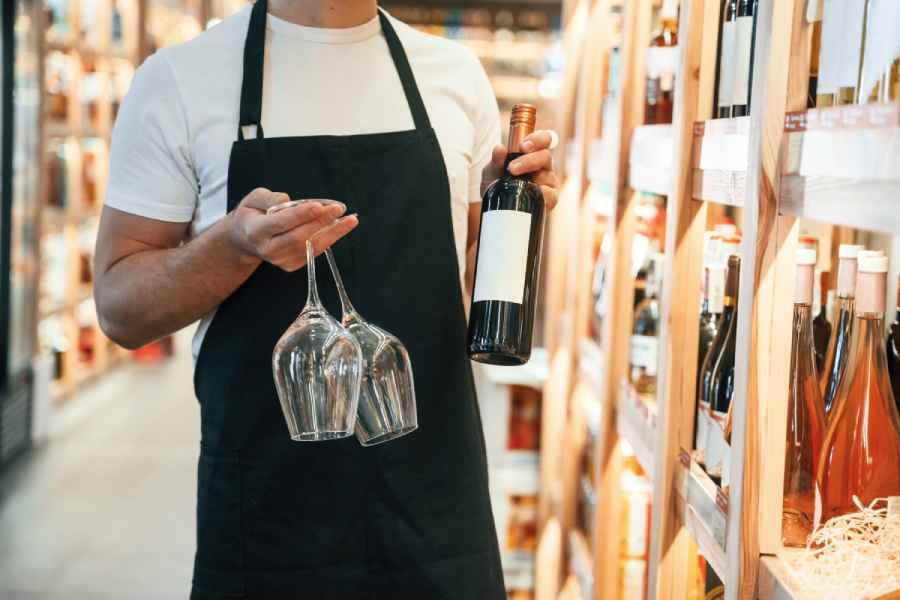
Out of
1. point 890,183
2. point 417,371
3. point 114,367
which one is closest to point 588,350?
point 417,371

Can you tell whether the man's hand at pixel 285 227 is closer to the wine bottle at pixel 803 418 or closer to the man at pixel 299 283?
the man at pixel 299 283

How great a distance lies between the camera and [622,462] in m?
2.59

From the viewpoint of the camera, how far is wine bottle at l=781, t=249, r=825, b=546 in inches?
62.9

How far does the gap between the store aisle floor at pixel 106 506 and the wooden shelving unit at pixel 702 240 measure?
1.88 m

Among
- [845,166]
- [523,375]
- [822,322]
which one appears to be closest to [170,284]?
[845,166]

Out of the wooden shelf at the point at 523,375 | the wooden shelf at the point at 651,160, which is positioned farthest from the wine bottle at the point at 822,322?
the wooden shelf at the point at 523,375

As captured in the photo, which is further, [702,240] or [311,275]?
[702,240]

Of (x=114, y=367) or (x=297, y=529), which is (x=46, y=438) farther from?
(x=297, y=529)

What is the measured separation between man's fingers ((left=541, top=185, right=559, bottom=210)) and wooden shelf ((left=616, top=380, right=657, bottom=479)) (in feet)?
1.74

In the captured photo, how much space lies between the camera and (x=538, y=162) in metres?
1.61

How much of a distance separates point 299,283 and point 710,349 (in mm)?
845

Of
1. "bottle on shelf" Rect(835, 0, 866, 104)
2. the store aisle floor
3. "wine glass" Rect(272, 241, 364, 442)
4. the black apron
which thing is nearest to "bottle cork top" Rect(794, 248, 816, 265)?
"bottle on shelf" Rect(835, 0, 866, 104)

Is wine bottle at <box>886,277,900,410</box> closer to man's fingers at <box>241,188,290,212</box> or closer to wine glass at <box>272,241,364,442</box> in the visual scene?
wine glass at <box>272,241,364,442</box>

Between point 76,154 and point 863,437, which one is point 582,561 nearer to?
point 863,437
